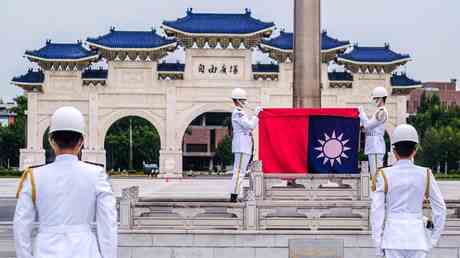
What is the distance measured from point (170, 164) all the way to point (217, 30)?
6.12 metres

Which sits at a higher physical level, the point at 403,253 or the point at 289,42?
the point at 289,42

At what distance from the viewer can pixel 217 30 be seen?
34688 millimetres

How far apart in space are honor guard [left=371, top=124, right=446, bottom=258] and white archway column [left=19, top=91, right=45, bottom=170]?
1239 inches

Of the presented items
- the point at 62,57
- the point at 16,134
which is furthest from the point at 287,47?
the point at 16,134

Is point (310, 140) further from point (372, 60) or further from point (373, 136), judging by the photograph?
point (372, 60)

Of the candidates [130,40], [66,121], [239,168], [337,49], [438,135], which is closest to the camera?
[66,121]

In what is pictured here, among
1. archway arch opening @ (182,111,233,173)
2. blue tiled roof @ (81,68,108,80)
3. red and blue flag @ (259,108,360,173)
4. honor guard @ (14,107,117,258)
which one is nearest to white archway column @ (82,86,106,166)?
blue tiled roof @ (81,68,108,80)

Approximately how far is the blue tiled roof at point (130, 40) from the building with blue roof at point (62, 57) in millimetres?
702

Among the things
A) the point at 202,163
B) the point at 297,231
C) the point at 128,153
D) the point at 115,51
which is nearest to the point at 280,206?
the point at 297,231

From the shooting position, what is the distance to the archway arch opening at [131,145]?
1924 inches

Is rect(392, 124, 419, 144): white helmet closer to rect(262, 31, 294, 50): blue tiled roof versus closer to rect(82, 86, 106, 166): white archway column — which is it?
rect(262, 31, 294, 50): blue tiled roof

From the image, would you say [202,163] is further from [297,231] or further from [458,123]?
[297,231]

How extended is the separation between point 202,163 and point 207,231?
51437 millimetres

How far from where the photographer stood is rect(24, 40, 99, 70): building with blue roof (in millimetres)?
35656
